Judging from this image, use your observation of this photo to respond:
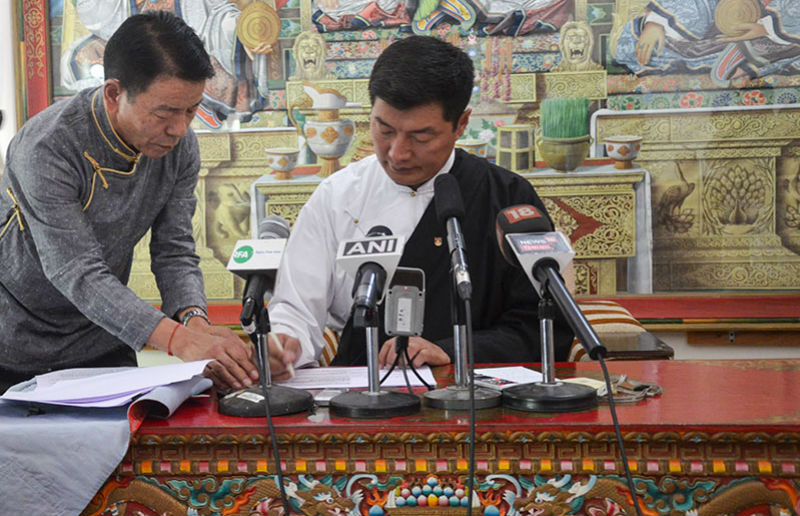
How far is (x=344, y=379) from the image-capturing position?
2.09 m

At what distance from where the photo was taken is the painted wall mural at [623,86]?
13.3 ft

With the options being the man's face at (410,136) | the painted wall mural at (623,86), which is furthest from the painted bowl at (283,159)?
the man's face at (410,136)

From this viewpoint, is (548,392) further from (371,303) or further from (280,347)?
(280,347)

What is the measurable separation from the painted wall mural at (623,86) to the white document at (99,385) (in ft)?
7.66

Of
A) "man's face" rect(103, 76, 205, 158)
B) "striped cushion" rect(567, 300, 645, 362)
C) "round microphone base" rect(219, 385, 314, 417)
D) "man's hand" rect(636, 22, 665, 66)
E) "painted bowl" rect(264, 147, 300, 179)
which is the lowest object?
"striped cushion" rect(567, 300, 645, 362)

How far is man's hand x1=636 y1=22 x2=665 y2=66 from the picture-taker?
4094 mm

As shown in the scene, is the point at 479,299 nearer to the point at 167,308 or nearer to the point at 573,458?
the point at 167,308

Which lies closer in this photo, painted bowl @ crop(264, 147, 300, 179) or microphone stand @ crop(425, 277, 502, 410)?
microphone stand @ crop(425, 277, 502, 410)

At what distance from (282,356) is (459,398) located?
51 cm

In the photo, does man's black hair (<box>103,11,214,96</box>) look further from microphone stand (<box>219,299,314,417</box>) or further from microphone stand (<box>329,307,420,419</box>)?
microphone stand (<box>329,307,420,419</box>)

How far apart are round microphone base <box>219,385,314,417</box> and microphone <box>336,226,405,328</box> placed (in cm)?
26

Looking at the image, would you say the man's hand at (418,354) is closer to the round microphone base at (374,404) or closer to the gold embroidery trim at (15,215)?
the round microphone base at (374,404)

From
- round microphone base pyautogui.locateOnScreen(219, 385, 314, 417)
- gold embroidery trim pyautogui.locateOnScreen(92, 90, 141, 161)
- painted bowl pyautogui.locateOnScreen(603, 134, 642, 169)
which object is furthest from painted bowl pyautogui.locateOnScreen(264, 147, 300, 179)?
round microphone base pyautogui.locateOnScreen(219, 385, 314, 417)

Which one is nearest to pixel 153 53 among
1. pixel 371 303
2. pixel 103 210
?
pixel 103 210
